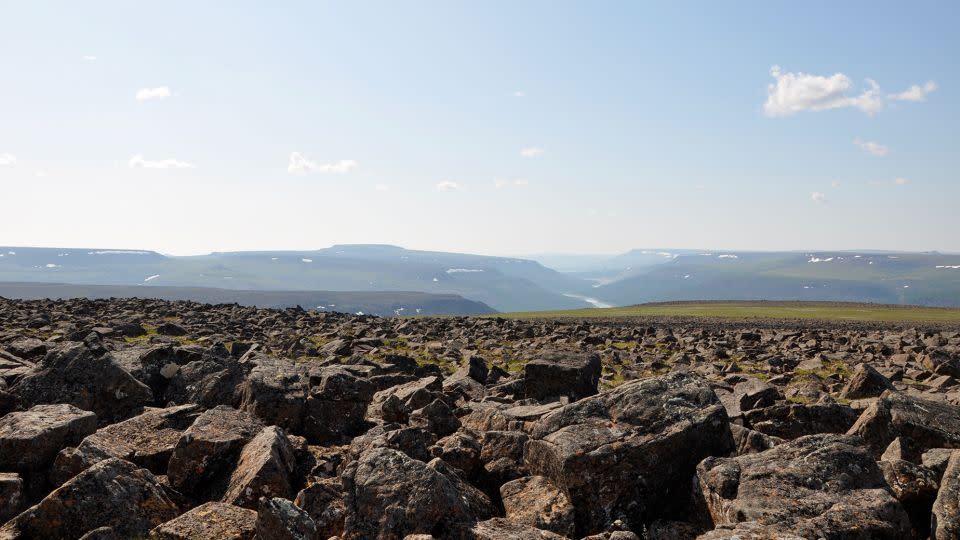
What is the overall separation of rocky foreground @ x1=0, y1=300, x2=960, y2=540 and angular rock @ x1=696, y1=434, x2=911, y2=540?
0.11 feet

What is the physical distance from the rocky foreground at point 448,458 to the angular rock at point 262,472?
0.04 meters

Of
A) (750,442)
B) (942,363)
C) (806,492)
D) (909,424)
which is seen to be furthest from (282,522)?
(942,363)

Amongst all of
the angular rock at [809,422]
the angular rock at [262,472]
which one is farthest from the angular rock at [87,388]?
the angular rock at [809,422]

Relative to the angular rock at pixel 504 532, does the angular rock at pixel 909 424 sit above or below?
above

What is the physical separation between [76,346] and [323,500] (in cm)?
1196

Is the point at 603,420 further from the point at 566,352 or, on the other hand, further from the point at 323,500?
the point at 566,352

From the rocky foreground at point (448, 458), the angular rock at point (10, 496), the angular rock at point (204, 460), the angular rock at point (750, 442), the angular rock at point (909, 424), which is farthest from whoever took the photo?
the angular rock at point (204, 460)

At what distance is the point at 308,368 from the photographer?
2172 cm

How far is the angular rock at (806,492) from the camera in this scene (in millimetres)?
9445

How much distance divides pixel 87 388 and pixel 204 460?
692 centimetres

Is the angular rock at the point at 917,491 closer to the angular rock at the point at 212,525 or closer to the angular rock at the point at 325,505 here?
the angular rock at the point at 325,505

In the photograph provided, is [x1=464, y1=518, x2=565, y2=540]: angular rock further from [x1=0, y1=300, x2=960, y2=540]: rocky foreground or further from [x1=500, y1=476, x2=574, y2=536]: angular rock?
[x1=500, y1=476, x2=574, y2=536]: angular rock

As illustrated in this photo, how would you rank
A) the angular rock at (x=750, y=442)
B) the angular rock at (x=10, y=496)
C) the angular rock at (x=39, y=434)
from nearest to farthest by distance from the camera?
1. the angular rock at (x=10, y=496)
2. the angular rock at (x=750, y=442)
3. the angular rock at (x=39, y=434)

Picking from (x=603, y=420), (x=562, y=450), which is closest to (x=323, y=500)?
(x=562, y=450)
